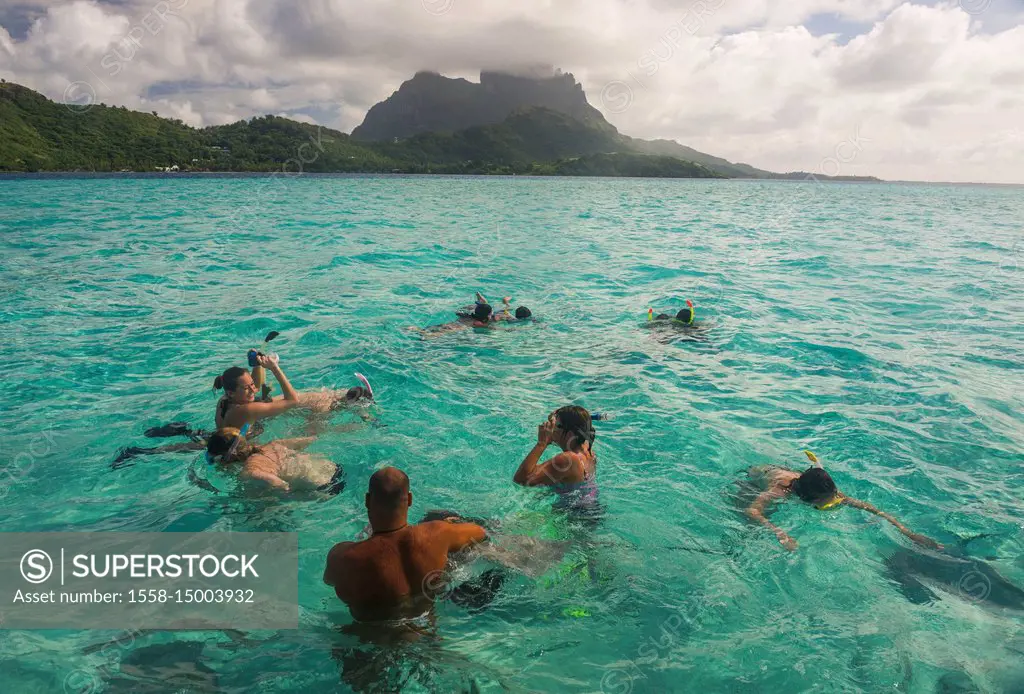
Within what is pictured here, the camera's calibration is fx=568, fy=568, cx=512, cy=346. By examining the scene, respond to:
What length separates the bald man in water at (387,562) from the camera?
3908 mm

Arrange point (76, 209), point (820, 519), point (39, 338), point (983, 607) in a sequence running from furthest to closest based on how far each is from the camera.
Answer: point (76, 209) < point (39, 338) < point (820, 519) < point (983, 607)

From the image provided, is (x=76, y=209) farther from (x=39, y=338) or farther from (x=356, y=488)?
(x=356, y=488)

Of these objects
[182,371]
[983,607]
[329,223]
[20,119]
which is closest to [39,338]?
[182,371]

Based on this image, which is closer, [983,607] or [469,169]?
[983,607]

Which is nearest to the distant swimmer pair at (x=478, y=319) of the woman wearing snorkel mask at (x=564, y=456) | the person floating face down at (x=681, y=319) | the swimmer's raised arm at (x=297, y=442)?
the person floating face down at (x=681, y=319)

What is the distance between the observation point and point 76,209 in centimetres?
3616

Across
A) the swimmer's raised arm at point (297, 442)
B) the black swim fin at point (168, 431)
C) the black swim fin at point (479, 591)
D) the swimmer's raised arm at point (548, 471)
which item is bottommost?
the black swim fin at point (479, 591)

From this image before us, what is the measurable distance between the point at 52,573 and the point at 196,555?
1.20m

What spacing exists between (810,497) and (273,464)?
5.91 metres

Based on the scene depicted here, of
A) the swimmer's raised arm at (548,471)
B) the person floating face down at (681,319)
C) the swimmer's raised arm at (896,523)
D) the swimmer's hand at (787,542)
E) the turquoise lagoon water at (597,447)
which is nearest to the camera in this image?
the turquoise lagoon water at (597,447)

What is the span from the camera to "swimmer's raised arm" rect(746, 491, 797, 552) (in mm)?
5707

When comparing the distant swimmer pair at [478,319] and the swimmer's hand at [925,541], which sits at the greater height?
the distant swimmer pair at [478,319]

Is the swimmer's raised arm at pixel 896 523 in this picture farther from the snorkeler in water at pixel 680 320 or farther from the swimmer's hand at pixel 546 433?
the snorkeler in water at pixel 680 320

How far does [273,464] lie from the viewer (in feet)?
20.9
